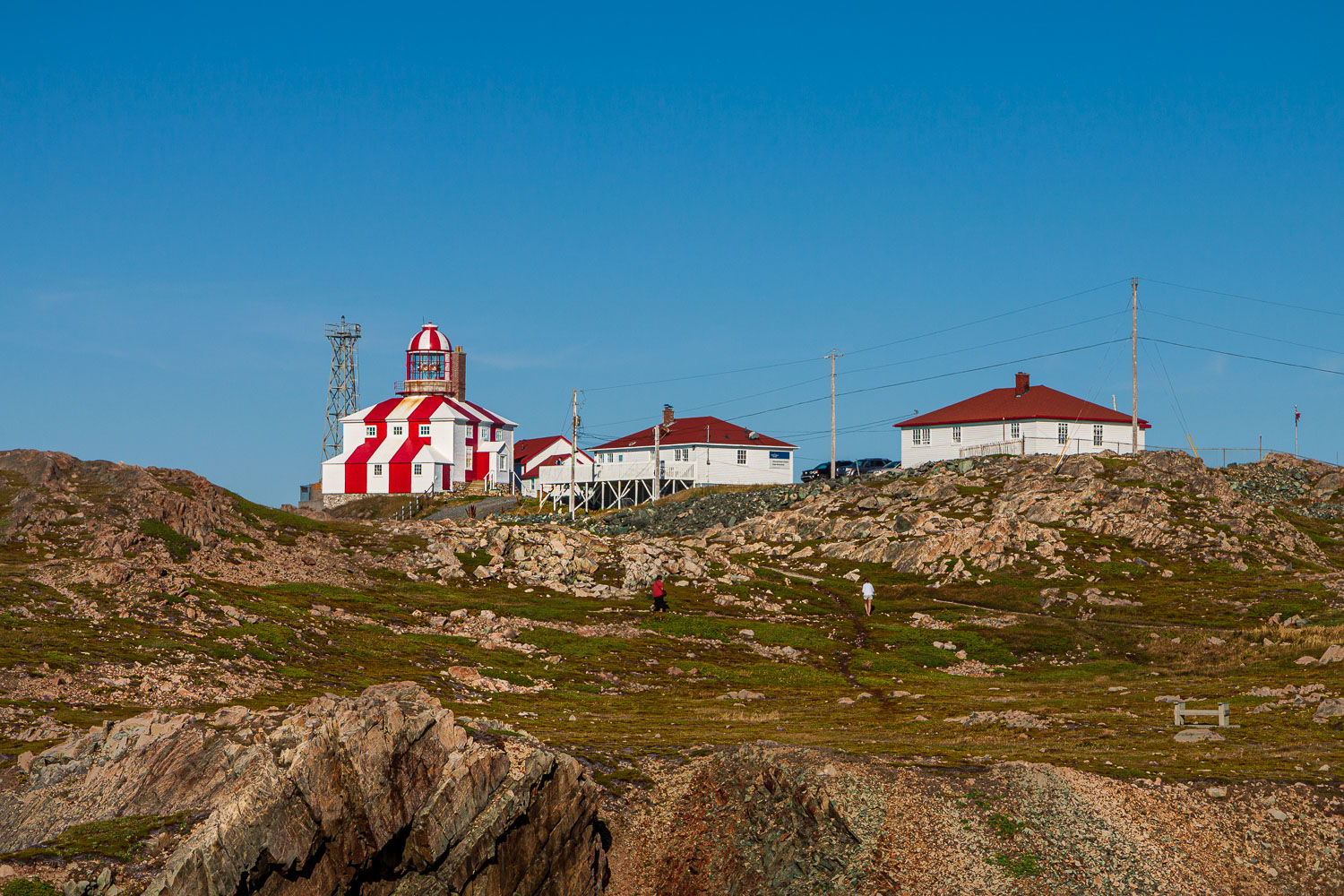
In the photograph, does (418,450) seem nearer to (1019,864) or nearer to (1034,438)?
(1034,438)

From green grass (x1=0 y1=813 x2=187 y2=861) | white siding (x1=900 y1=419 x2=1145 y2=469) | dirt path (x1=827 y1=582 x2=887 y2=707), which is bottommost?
green grass (x1=0 y1=813 x2=187 y2=861)

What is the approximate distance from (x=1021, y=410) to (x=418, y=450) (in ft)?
258

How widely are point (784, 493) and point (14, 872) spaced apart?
109m

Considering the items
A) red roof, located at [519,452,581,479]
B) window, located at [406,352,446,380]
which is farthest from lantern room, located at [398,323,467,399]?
red roof, located at [519,452,581,479]

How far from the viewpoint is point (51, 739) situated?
42906 millimetres

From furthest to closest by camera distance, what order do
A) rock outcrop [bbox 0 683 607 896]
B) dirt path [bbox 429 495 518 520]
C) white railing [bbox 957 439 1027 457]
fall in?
dirt path [bbox 429 495 518 520] < white railing [bbox 957 439 1027 457] < rock outcrop [bbox 0 683 607 896]

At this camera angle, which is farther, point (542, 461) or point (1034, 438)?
point (542, 461)

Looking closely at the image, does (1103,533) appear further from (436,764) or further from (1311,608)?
(436,764)

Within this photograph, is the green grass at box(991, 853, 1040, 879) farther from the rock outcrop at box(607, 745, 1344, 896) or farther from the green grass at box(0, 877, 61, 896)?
the green grass at box(0, 877, 61, 896)

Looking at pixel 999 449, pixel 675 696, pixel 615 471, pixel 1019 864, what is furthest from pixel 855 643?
pixel 615 471

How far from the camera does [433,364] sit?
18312 centimetres

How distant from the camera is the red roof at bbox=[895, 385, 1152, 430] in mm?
145125

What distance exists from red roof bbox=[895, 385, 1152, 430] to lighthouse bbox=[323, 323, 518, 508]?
192 feet

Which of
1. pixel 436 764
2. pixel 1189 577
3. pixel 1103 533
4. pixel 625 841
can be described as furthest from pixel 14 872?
pixel 1103 533
